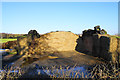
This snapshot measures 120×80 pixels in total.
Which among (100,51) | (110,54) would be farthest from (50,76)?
(100,51)

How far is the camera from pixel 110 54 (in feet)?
23.6

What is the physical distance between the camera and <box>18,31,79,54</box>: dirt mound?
8.62m

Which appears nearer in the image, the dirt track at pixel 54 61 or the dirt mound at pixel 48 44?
the dirt track at pixel 54 61

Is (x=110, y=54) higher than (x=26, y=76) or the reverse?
higher

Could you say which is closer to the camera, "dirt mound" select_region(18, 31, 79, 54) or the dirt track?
the dirt track

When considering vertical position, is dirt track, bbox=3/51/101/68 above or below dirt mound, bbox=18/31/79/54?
below

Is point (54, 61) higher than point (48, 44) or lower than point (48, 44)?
lower

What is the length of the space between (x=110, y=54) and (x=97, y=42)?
150 centimetres

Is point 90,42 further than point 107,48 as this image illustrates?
Yes

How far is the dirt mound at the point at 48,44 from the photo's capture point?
28.3ft

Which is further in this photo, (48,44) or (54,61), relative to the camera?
(48,44)

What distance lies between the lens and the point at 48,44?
887 cm

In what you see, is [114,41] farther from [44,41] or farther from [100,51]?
[44,41]

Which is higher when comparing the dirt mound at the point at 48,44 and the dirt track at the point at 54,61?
the dirt mound at the point at 48,44
